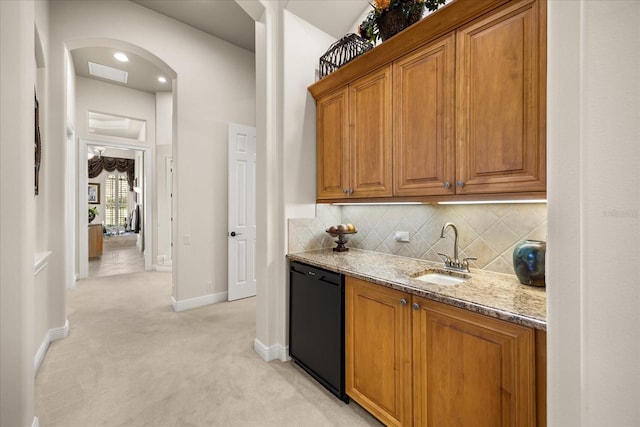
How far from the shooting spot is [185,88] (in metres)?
3.63

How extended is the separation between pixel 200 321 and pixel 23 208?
2172 millimetres

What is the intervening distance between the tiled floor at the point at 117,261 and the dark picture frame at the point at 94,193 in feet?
9.28

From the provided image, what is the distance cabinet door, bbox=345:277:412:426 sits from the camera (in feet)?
4.83

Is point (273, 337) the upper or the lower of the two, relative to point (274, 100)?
lower

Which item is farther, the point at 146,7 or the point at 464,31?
the point at 146,7

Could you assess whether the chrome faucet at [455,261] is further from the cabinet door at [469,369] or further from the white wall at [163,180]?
the white wall at [163,180]

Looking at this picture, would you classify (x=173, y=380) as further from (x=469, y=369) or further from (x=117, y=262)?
(x=117, y=262)

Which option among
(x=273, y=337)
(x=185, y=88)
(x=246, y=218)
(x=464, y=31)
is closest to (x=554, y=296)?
(x=464, y=31)

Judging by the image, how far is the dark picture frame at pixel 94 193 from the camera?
10758 mm

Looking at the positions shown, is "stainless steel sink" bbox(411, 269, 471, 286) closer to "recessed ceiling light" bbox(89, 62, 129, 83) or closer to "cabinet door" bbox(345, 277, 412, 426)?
"cabinet door" bbox(345, 277, 412, 426)

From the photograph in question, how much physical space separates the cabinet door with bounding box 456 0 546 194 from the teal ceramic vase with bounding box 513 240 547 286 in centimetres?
31

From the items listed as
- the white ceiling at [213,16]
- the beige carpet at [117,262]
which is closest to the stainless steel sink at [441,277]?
the white ceiling at [213,16]

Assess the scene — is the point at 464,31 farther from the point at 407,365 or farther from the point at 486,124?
the point at 407,365

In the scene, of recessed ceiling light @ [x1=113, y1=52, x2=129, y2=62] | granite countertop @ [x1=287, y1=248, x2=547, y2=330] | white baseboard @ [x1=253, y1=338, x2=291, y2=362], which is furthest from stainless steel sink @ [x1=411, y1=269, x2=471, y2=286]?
recessed ceiling light @ [x1=113, y1=52, x2=129, y2=62]
